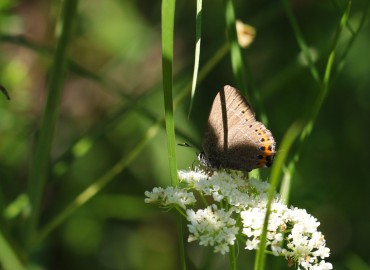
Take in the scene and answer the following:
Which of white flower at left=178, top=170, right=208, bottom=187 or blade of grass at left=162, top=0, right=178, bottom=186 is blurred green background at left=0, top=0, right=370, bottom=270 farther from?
blade of grass at left=162, top=0, right=178, bottom=186

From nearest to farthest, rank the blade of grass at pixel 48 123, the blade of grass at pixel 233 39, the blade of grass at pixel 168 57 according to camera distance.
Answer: the blade of grass at pixel 168 57, the blade of grass at pixel 233 39, the blade of grass at pixel 48 123

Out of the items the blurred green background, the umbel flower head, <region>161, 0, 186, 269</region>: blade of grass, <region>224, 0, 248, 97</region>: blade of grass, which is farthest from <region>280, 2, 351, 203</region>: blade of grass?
the blurred green background

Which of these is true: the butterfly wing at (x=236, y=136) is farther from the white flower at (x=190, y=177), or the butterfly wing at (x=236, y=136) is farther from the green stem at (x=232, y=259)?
the green stem at (x=232, y=259)

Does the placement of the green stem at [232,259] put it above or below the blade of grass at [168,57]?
below

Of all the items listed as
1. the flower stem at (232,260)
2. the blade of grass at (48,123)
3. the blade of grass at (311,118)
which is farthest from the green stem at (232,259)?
the blade of grass at (48,123)

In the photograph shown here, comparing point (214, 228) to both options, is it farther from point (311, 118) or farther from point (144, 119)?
point (144, 119)

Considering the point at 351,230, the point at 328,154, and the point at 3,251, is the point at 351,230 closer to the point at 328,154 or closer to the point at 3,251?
the point at 328,154

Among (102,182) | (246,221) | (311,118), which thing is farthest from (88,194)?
(311,118)
